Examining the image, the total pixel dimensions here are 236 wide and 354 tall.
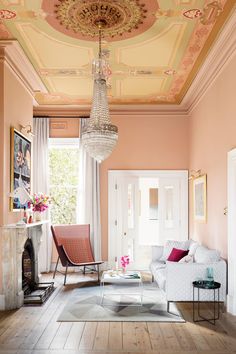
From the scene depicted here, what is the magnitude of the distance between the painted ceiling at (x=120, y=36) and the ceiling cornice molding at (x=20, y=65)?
100mm

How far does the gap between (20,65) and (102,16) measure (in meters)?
2.11

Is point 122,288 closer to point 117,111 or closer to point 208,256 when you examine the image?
point 208,256

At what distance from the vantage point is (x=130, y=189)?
969cm

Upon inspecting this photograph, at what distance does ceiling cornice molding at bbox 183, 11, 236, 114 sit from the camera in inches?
212

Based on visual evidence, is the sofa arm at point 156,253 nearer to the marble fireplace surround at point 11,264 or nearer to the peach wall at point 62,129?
the marble fireplace surround at point 11,264

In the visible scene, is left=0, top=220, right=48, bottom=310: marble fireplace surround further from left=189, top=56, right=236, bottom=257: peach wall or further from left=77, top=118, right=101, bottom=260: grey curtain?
left=77, top=118, right=101, bottom=260: grey curtain

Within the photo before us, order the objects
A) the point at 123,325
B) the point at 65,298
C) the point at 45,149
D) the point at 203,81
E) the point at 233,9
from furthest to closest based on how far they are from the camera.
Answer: the point at 45,149
the point at 203,81
the point at 65,298
the point at 123,325
the point at 233,9

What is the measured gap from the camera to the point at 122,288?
24.9ft

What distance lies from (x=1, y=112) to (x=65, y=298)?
3049mm

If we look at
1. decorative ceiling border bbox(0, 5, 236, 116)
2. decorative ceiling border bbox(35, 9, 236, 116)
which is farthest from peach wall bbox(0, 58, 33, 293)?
decorative ceiling border bbox(35, 9, 236, 116)

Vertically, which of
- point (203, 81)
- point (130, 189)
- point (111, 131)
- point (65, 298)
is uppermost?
point (203, 81)

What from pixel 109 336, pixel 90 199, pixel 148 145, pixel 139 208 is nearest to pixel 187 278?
pixel 109 336

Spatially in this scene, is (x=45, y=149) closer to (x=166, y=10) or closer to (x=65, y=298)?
(x=65, y=298)

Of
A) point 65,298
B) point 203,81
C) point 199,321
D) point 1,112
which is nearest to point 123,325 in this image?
point 199,321
